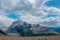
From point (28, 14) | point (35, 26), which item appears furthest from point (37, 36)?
point (28, 14)

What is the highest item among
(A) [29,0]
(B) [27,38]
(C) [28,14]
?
(A) [29,0]

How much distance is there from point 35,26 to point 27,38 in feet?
2.74

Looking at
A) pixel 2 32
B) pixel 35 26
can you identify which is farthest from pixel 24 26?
pixel 2 32

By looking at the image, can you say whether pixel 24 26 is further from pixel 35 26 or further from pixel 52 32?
pixel 52 32

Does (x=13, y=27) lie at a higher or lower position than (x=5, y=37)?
higher

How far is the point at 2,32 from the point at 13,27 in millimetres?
676

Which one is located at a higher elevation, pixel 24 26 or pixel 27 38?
pixel 24 26

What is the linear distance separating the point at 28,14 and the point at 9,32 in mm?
1497

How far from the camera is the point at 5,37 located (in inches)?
322

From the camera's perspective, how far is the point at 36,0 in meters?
7.98

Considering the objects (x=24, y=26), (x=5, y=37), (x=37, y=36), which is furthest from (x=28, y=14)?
(x=5, y=37)

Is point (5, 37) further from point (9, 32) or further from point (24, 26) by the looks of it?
point (24, 26)

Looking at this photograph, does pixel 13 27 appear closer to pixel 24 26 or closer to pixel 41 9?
pixel 24 26

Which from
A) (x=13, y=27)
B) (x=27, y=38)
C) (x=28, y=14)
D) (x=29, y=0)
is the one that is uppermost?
(x=29, y=0)
